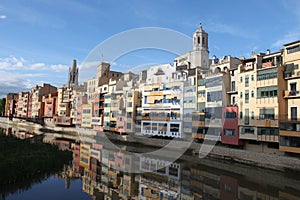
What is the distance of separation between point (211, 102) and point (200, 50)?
2342cm

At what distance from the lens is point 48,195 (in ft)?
57.0

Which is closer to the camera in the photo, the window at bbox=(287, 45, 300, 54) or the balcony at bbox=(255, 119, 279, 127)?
the window at bbox=(287, 45, 300, 54)

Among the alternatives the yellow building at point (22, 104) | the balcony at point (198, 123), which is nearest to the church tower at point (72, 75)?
the yellow building at point (22, 104)

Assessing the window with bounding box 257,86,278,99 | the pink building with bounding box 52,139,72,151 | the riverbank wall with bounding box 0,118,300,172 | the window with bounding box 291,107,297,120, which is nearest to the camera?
the riverbank wall with bounding box 0,118,300,172

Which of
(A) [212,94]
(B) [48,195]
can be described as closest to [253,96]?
(A) [212,94]

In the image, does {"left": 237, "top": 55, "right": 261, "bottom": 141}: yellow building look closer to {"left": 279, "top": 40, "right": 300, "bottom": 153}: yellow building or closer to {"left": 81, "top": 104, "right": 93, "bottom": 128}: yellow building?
{"left": 279, "top": 40, "right": 300, "bottom": 153}: yellow building

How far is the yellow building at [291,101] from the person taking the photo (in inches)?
928

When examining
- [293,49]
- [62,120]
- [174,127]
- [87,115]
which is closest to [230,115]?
[293,49]

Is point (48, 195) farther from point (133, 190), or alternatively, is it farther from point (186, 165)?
point (186, 165)

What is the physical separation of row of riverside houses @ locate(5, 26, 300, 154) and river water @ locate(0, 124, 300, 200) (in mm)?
4514

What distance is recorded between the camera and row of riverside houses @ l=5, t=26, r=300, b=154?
25.9 m

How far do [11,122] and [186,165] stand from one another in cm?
8894

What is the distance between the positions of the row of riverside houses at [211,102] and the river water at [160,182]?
4.51 m

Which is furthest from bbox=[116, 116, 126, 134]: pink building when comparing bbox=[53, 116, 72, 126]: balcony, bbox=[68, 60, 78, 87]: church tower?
bbox=[68, 60, 78, 87]: church tower
